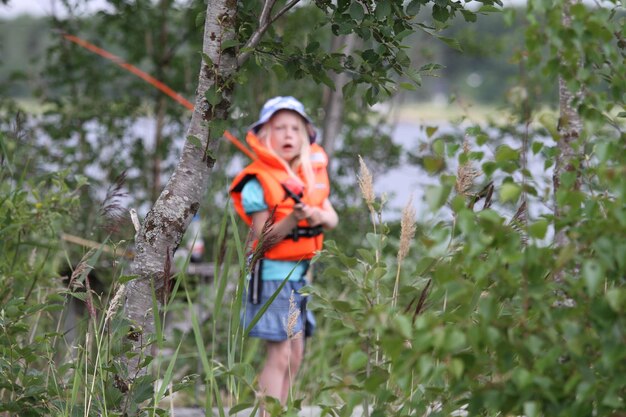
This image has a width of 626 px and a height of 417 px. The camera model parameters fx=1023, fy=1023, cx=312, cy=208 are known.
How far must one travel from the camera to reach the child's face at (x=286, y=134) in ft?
15.4

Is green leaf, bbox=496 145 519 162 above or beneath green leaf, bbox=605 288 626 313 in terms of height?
above

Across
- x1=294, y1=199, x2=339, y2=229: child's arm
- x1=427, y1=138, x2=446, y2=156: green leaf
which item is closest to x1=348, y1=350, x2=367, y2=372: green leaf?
x1=427, y1=138, x2=446, y2=156: green leaf

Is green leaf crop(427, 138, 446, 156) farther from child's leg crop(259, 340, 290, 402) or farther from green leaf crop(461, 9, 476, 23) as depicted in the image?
child's leg crop(259, 340, 290, 402)

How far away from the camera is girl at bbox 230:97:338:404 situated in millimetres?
4473

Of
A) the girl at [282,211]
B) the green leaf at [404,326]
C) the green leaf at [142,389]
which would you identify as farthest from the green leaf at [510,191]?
the girl at [282,211]

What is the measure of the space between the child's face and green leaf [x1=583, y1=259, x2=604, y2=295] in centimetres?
302

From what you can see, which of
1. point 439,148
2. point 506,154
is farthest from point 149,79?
point 506,154

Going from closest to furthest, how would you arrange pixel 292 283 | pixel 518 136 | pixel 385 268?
pixel 385 268
pixel 292 283
pixel 518 136

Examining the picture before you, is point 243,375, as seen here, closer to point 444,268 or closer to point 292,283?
point 444,268

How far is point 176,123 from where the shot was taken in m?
7.35

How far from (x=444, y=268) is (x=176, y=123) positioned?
224 inches

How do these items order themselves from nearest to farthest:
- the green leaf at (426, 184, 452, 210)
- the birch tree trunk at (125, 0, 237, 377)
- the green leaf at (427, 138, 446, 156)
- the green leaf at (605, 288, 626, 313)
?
the green leaf at (605, 288, 626, 313) < the green leaf at (426, 184, 452, 210) < the green leaf at (427, 138, 446, 156) < the birch tree trunk at (125, 0, 237, 377)

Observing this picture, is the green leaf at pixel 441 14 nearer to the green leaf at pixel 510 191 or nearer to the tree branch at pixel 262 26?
the tree branch at pixel 262 26

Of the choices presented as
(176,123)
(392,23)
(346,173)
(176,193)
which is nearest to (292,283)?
(176,193)
